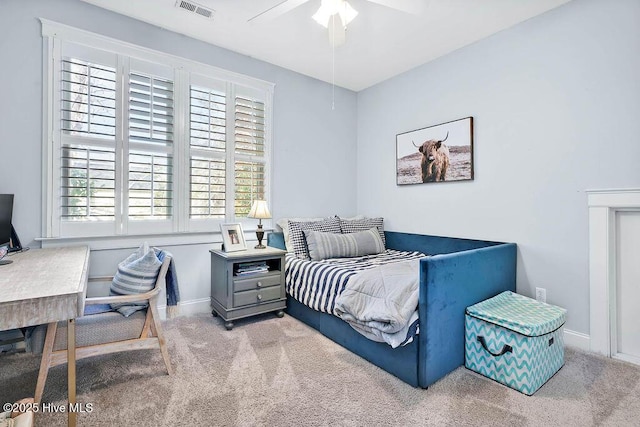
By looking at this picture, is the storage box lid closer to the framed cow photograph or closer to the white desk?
the framed cow photograph

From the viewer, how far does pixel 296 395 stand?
176 cm

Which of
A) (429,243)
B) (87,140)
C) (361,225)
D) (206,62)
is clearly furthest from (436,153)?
(87,140)

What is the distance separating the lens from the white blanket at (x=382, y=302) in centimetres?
185

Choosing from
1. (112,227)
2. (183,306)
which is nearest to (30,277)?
(112,227)

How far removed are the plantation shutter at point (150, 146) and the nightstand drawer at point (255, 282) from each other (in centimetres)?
90

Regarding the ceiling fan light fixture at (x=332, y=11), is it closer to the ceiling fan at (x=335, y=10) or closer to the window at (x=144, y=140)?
the ceiling fan at (x=335, y=10)

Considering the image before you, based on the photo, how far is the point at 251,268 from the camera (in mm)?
2834

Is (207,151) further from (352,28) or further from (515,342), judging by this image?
(515,342)

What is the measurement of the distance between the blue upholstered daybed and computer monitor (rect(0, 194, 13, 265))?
2.24 metres

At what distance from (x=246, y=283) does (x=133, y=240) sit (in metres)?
1.02

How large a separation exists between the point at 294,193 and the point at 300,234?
636mm

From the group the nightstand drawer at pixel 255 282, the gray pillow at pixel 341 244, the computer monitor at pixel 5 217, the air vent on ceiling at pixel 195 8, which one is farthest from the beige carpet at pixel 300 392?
the air vent on ceiling at pixel 195 8

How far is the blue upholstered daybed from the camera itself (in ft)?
6.02

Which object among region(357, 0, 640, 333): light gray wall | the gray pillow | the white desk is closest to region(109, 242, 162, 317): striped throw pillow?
the white desk
